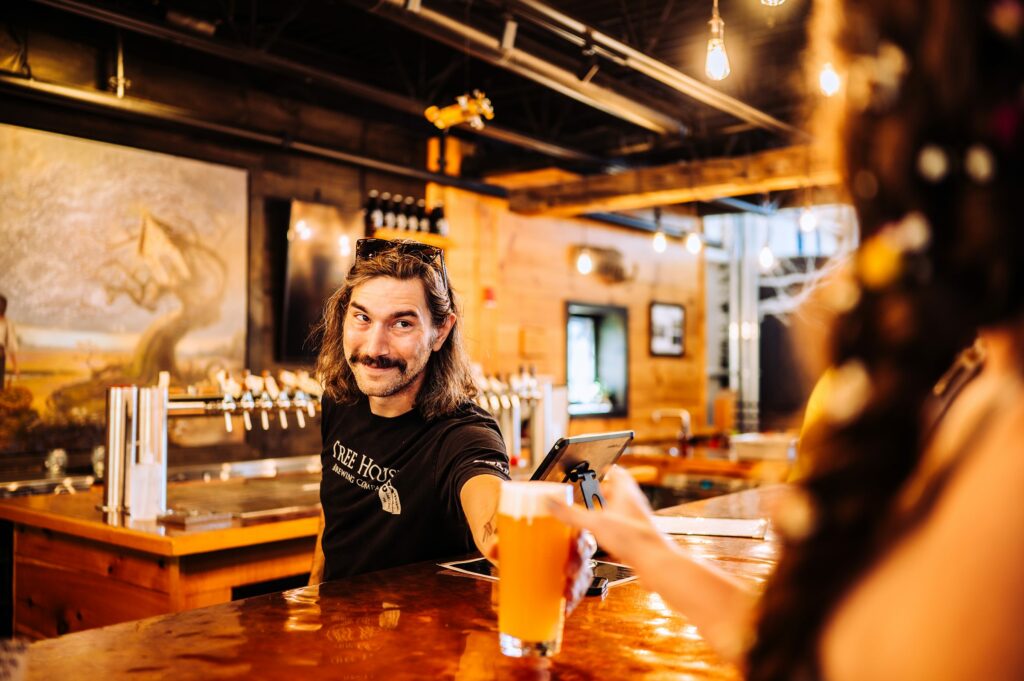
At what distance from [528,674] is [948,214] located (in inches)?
30.7

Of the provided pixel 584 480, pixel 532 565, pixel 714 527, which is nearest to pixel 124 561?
pixel 714 527

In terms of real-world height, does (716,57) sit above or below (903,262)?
above

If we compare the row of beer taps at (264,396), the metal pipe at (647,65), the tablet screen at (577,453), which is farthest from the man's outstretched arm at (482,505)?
the metal pipe at (647,65)

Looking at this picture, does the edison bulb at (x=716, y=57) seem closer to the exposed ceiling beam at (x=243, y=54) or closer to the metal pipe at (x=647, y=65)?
the metal pipe at (x=647, y=65)

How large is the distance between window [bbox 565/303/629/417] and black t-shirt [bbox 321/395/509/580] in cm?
669

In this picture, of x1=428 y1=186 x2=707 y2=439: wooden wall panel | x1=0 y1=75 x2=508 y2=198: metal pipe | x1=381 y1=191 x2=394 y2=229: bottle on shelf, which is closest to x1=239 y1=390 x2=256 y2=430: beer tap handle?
x1=0 y1=75 x2=508 y2=198: metal pipe

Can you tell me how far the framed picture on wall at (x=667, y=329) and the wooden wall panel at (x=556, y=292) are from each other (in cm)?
8

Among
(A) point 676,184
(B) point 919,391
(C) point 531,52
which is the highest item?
(C) point 531,52

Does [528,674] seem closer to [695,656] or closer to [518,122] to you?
[695,656]

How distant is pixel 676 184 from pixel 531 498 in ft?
20.3

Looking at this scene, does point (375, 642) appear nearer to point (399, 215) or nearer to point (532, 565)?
point (532, 565)

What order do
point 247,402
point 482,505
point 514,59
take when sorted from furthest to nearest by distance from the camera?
point 514,59 → point 247,402 → point 482,505

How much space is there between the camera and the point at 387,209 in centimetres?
671

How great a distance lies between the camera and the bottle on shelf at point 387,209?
6586 mm
